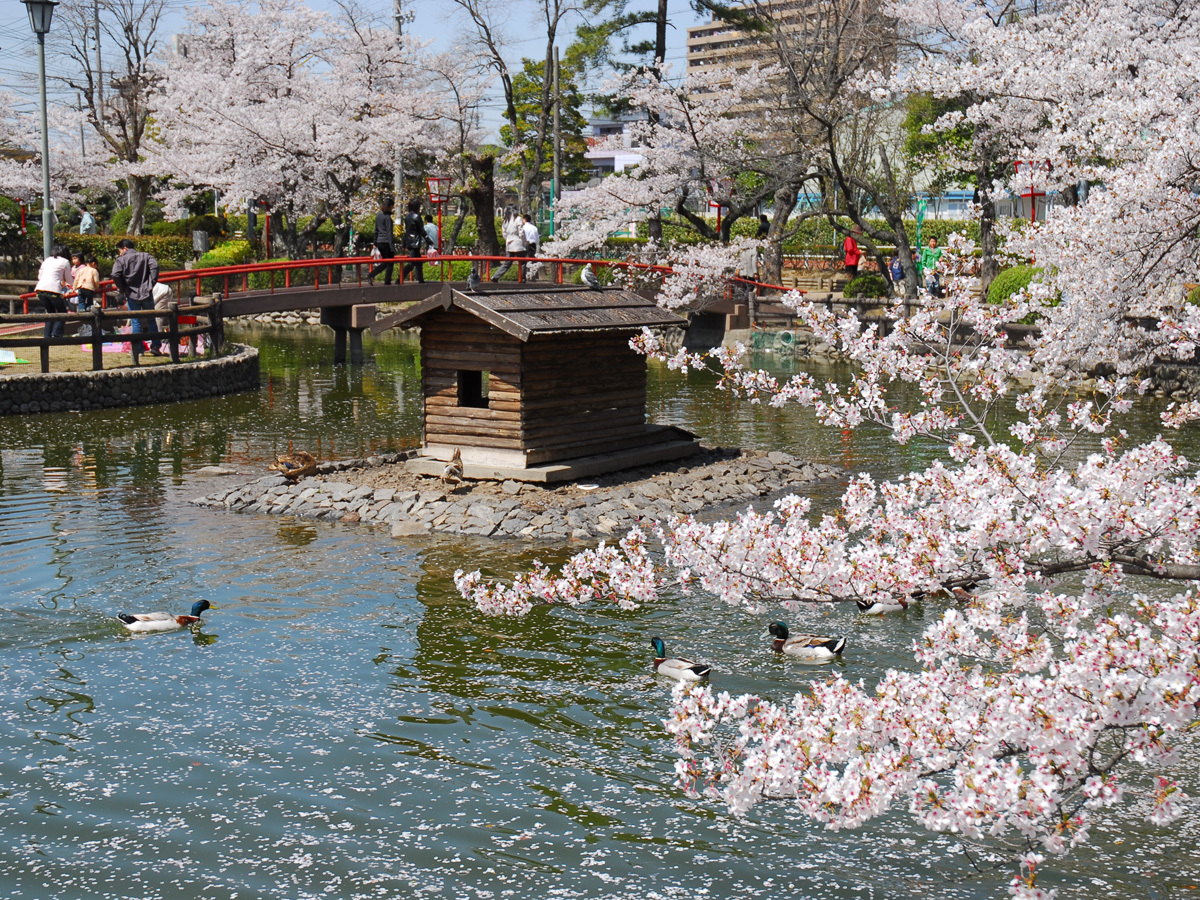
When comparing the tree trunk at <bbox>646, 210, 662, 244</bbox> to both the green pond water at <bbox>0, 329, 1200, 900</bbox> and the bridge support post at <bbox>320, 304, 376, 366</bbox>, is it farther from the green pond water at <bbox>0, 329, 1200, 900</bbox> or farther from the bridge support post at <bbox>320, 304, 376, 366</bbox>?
the green pond water at <bbox>0, 329, 1200, 900</bbox>

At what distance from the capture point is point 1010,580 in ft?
18.9

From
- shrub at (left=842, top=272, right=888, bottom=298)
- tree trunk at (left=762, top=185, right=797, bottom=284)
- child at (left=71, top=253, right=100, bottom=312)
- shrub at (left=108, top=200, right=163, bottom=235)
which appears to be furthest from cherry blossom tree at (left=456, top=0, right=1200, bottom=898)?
shrub at (left=108, top=200, right=163, bottom=235)

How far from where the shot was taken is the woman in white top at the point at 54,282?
24.4 m

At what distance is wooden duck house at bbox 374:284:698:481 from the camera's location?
1562 centimetres

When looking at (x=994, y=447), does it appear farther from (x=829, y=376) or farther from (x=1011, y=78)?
(x=829, y=376)

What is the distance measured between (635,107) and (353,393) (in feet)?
54.1

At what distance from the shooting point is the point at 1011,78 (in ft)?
51.8

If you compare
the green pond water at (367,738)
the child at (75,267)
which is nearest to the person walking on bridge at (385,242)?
the child at (75,267)

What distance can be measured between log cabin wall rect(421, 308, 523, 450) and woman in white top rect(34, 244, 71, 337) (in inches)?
464

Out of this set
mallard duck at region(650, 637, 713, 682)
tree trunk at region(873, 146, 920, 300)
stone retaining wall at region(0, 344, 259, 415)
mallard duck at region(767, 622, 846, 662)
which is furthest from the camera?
tree trunk at region(873, 146, 920, 300)

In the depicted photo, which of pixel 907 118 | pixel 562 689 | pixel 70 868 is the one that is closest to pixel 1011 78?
pixel 562 689

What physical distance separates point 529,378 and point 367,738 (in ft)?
25.0

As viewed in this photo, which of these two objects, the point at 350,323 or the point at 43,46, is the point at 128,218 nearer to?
the point at 350,323

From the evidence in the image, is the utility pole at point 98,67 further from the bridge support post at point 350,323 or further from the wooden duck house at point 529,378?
the wooden duck house at point 529,378
